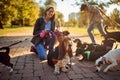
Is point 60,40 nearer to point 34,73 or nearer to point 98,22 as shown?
point 34,73

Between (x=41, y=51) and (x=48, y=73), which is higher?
(x=41, y=51)

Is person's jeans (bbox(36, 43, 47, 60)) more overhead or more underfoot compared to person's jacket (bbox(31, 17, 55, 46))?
more underfoot

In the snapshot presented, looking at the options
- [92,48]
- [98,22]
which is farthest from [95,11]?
[92,48]

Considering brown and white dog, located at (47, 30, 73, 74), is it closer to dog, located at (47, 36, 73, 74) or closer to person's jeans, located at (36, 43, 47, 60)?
dog, located at (47, 36, 73, 74)

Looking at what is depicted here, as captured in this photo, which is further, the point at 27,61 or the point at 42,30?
the point at 42,30

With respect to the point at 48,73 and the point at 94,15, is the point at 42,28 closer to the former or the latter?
the point at 94,15

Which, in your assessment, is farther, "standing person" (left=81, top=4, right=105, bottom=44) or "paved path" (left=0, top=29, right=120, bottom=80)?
"standing person" (left=81, top=4, right=105, bottom=44)

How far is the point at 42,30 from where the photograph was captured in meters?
8.08

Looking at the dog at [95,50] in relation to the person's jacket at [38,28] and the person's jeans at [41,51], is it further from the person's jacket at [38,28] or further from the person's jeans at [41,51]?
the person's jacket at [38,28]

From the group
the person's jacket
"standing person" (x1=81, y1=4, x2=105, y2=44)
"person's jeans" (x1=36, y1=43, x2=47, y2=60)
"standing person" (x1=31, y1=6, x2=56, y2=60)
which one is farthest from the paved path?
"standing person" (x1=81, y1=4, x2=105, y2=44)

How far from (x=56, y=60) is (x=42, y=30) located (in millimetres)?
2364

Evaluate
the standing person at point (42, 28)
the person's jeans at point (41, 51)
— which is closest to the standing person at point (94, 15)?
the standing person at point (42, 28)

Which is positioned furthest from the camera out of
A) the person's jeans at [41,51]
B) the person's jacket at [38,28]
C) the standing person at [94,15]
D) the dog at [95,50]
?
the standing person at [94,15]

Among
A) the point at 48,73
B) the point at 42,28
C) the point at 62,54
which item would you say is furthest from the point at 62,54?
the point at 42,28
